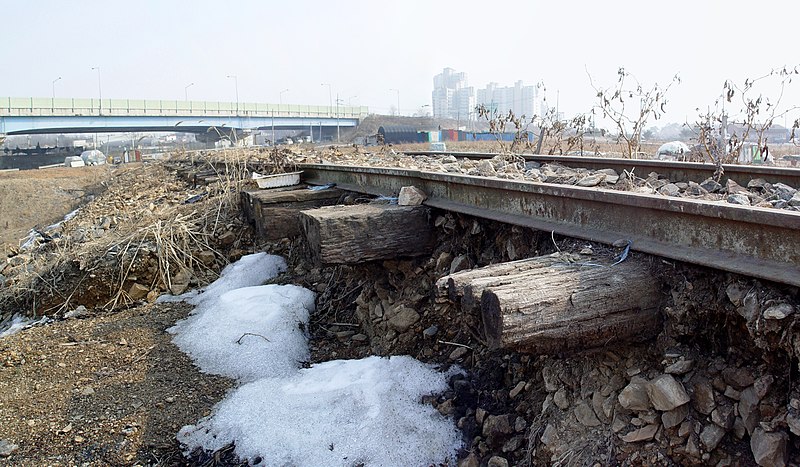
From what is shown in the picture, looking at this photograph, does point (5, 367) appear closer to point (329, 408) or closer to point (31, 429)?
point (31, 429)

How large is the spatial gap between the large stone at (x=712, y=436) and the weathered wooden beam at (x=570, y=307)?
1.47 ft

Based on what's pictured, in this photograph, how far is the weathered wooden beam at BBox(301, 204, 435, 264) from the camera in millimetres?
3910

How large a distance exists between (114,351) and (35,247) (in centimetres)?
611

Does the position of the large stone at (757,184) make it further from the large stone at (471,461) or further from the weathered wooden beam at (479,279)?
the large stone at (471,461)

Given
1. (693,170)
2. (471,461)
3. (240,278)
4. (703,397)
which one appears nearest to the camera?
(703,397)

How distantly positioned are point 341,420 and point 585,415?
1244 millimetres

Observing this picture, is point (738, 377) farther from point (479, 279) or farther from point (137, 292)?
point (137, 292)

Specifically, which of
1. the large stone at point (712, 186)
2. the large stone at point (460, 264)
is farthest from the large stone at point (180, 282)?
the large stone at point (712, 186)

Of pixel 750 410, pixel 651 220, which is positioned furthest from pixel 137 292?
pixel 750 410

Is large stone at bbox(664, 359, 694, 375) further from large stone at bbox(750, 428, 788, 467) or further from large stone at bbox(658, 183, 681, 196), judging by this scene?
large stone at bbox(658, 183, 681, 196)

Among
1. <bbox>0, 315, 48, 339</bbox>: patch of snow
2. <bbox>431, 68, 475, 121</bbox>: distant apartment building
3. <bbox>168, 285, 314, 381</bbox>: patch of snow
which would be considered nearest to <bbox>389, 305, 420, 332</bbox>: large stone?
<bbox>168, 285, 314, 381</bbox>: patch of snow

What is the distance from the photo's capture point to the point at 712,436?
2027 mm

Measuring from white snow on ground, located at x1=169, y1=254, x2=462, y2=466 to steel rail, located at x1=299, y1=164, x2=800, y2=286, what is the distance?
41.4 inches

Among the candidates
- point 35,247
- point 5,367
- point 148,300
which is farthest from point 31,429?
point 35,247
